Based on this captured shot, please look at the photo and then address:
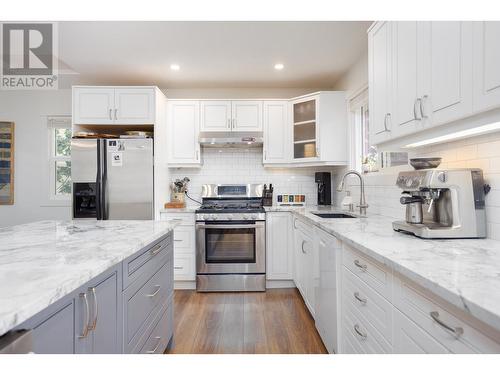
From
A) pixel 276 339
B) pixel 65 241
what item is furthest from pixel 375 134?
pixel 65 241

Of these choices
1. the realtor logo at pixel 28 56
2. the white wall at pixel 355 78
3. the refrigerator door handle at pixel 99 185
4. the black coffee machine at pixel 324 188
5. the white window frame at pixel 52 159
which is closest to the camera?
the realtor logo at pixel 28 56

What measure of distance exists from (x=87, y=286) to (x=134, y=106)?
283 centimetres

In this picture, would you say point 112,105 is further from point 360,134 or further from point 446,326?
point 446,326

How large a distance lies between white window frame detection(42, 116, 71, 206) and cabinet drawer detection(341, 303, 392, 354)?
13.2 feet

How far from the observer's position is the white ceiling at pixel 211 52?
2582mm

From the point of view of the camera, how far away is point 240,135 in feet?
12.3

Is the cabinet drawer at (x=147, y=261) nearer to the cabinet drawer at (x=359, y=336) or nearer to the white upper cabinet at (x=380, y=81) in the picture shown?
the cabinet drawer at (x=359, y=336)

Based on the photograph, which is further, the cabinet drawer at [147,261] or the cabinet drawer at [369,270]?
the cabinet drawer at [147,261]

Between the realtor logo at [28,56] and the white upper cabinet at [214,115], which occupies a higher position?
the realtor logo at [28,56]

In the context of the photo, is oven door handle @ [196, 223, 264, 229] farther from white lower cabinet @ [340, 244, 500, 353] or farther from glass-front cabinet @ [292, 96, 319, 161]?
white lower cabinet @ [340, 244, 500, 353]

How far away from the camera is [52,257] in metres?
1.11

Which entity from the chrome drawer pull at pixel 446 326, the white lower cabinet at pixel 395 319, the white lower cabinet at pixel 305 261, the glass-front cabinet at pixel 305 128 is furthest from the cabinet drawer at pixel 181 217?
the chrome drawer pull at pixel 446 326

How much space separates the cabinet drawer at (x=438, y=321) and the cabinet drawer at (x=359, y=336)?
0.26 m
